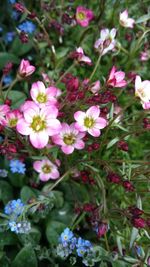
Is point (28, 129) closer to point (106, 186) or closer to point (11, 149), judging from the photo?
point (11, 149)

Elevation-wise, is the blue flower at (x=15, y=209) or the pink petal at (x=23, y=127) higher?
the pink petal at (x=23, y=127)

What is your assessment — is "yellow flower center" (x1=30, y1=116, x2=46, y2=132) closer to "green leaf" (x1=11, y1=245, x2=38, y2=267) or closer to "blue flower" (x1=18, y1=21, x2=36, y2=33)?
"green leaf" (x1=11, y1=245, x2=38, y2=267)

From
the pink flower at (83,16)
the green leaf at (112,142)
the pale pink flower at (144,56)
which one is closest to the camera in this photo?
the green leaf at (112,142)

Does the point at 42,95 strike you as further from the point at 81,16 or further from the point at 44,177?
the point at 81,16

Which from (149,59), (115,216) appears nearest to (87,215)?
(115,216)

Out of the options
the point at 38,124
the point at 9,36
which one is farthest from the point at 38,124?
the point at 9,36

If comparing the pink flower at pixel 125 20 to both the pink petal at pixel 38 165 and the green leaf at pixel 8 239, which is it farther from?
the green leaf at pixel 8 239

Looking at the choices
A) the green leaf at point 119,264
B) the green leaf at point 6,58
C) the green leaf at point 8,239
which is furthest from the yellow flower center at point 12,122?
the green leaf at point 6,58

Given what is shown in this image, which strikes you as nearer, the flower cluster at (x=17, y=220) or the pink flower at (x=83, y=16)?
the flower cluster at (x=17, y=220)
